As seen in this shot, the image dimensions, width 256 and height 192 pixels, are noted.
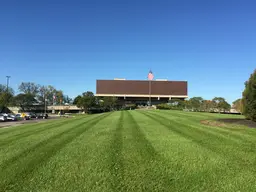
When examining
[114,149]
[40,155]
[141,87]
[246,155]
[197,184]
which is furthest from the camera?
[141,87]

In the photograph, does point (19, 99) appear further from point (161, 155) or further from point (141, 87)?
point (161, 155)

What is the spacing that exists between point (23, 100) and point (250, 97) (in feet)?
304

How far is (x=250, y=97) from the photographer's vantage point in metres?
11.9

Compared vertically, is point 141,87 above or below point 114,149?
above

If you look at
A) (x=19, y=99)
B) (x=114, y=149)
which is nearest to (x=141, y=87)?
(x=19, y=99)

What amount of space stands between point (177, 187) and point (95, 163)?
2304mm

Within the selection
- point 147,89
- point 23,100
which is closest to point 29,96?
point 23,100

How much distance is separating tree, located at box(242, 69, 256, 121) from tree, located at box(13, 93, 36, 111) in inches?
3586

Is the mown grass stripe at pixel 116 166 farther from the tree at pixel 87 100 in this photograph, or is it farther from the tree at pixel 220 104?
the tree at pixel 87 100

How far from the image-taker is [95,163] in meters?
5.41

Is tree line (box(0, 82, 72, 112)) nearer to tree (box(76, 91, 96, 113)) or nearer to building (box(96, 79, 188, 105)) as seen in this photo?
tree (box(76, 91, 96, 113))

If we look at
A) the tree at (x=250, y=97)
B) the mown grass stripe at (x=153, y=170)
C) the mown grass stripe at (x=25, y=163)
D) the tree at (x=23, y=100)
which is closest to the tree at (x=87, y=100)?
the tree at (x=23, y=100)

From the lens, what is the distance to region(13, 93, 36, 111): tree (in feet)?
287

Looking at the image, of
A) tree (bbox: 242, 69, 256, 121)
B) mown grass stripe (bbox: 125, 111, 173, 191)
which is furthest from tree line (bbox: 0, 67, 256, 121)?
mown grass stripe (bbox: 125, 111, 173, 191)
